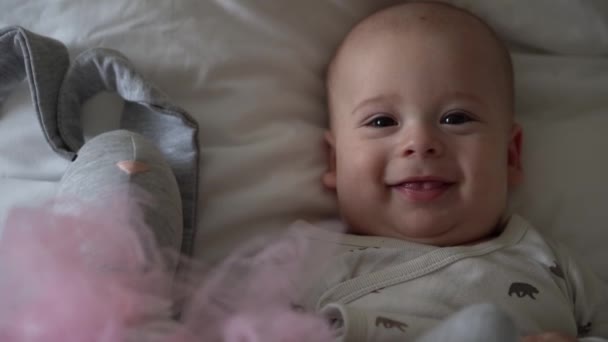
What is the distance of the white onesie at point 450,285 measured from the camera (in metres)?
0.86

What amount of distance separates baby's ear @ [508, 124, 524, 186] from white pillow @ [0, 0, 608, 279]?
0.03m

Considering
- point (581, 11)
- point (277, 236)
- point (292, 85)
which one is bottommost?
point (277, 236)

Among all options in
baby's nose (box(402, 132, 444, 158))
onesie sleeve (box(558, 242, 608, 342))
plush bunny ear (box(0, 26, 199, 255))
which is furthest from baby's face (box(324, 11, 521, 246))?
plush bunny ear (box(0, 26, 199, 255))

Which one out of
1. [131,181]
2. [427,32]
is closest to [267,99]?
[427,32]

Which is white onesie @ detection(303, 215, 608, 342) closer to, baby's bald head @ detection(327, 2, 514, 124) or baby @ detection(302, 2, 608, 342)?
baby @ detection(302, 2, 608, 342)

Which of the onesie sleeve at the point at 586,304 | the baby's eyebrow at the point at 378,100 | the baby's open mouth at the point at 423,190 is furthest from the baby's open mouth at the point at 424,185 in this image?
the onesie sleeve at the point at 586,304

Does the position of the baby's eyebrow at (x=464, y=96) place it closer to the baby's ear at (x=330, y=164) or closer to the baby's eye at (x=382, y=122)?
the baby's eye at (x=382, y=122)

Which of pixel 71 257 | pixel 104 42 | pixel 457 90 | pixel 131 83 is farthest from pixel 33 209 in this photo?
pixel 457 90

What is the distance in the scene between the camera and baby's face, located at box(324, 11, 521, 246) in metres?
0.96

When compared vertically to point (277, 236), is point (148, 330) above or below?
above

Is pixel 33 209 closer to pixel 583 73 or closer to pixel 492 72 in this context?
pixel 492 72

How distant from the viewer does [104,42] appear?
103 cm

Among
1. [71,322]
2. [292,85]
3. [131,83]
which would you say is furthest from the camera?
[292,85]

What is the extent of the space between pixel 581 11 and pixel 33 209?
0.95 meters
